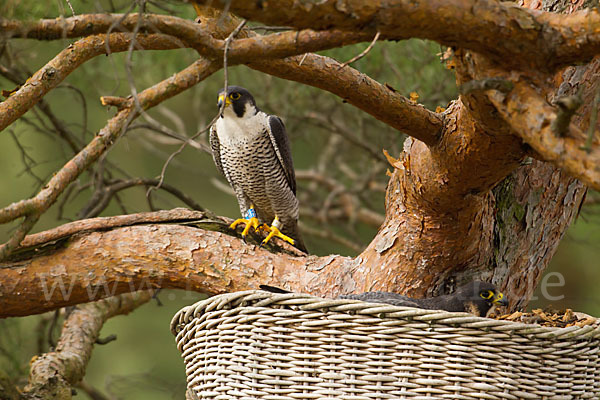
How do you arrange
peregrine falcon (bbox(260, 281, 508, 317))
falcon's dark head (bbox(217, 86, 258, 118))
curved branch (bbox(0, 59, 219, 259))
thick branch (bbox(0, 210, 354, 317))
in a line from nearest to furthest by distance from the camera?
curved branch (bbox(0, 59, 219, 259)) → peregrine falcon (bbox(260, 281, 508, 317)) → thick branch (bbox(0, 210, 354, 317)) → falcon's dark head (bbox(217, 86, 258, 118))

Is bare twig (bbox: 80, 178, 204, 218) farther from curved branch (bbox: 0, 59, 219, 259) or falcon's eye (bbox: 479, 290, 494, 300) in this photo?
falcon's eye (bbox: 479, 290, 494, 300)

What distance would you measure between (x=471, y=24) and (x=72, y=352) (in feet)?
8.43

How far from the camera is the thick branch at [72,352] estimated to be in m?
3.07

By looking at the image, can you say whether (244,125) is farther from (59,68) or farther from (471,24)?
(471,24)

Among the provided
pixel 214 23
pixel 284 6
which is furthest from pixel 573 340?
pixel 214 23

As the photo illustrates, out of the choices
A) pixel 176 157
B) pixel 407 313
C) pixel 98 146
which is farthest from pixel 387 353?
pixel 176 157

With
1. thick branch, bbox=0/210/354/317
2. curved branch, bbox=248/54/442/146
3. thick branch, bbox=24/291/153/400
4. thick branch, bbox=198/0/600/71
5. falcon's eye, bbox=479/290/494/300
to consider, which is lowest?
thick branch, bbox=24/291/153/400

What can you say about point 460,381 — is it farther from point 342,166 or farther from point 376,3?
point 342,166

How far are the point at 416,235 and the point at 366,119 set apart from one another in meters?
2.73

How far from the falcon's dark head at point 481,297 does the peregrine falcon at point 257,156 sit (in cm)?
163

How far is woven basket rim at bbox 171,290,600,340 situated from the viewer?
1.92 meters

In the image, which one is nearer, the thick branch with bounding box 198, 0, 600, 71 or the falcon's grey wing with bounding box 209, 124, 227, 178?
the thick branch with bounding box 198, 0, 600, 71

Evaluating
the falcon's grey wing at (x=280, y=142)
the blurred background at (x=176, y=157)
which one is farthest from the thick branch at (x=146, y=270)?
the falcon's grey wing at (x=280, y=142)

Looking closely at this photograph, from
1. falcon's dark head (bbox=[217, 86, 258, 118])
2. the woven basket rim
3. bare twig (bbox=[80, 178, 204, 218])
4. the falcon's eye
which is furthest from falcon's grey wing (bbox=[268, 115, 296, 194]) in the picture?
the woven basket rim
